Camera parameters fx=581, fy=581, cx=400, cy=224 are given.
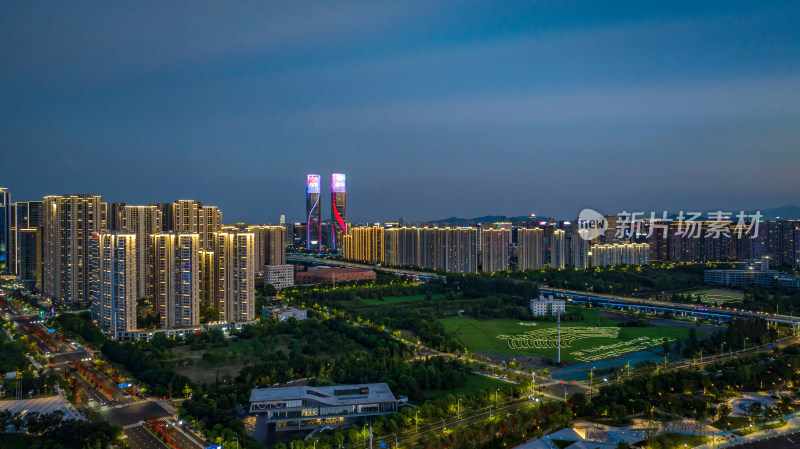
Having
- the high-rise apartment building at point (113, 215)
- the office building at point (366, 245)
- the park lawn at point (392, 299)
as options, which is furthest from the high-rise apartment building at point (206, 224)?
the office building at point (366, 245)

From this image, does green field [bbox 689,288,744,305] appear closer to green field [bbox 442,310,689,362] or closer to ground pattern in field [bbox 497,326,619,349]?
green field [bbox 442,310,689,362]

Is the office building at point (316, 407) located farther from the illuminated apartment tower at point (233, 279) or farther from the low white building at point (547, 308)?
the low white building at point (547, 308)

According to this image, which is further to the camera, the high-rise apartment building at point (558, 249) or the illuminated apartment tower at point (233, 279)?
the high-rise apartment building at point (558, 249)

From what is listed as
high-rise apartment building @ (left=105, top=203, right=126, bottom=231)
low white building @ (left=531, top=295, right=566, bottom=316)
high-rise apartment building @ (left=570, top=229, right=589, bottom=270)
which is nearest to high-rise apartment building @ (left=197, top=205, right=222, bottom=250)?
high-rise apartment building @ (left=105, top=203, right=126, bottom=231)

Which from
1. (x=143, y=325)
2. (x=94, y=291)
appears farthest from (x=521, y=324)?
(x=94, y=291)

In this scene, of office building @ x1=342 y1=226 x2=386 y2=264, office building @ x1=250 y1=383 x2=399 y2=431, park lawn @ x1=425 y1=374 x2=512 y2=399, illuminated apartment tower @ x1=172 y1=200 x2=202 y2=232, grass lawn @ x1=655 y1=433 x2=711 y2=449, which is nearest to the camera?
grass lawn @ x1=655 y1=433 x2=711 y2=449

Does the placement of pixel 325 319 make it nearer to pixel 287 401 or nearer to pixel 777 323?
pixel 287 401
